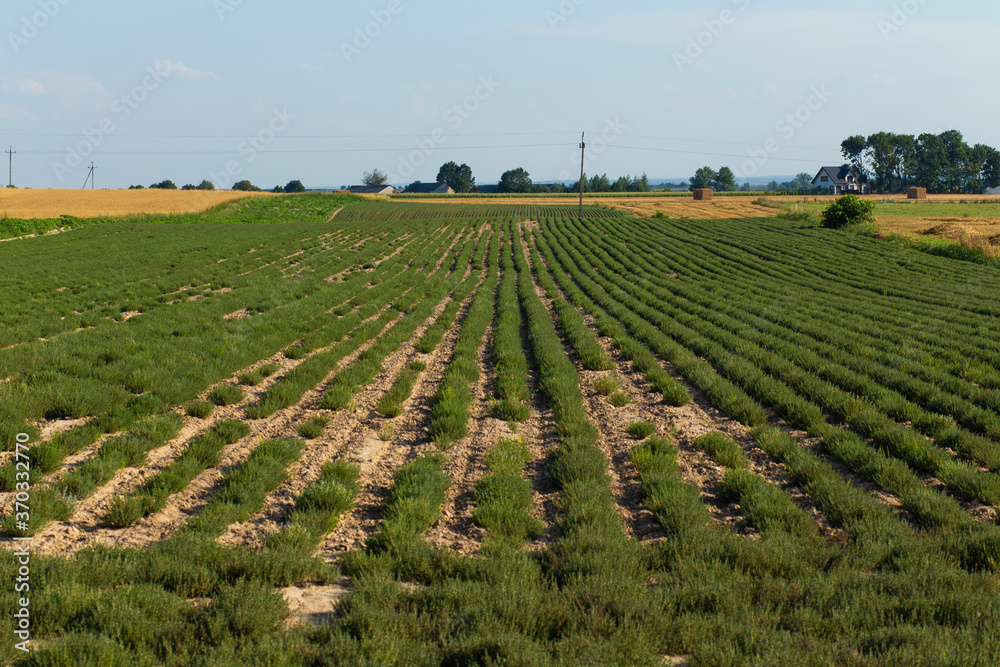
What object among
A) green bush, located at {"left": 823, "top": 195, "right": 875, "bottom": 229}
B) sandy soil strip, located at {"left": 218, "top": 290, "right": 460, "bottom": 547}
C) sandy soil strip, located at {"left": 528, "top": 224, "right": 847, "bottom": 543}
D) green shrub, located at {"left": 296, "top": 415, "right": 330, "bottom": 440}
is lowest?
sandy soil strip, located at {"left": 528, "top": 224, "right": 847, "bottom": 543}

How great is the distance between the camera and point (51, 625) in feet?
11.8

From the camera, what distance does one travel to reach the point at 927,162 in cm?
12244

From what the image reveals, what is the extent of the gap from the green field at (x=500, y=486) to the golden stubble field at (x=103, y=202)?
58.9 m

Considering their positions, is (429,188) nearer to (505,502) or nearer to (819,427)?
(819,427)

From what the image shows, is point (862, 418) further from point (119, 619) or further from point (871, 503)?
point (119, 619)

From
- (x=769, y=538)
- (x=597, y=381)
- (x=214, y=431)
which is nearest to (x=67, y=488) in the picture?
(x=214, y=431)

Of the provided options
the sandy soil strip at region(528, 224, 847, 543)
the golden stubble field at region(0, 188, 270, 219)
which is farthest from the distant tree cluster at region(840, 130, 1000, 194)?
the sandy soil strip at region(528, 224, 847, 543)

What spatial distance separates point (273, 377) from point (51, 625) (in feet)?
22.4

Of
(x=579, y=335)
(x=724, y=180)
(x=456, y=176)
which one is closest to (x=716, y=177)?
(x=724, y=180)

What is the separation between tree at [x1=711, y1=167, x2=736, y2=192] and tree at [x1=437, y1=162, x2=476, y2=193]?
2402 inches

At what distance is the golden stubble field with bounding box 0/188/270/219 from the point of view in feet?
209

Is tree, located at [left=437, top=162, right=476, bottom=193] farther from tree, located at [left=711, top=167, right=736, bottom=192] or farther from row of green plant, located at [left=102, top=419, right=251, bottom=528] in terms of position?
row of green plant, located at [left=102, top=419, right=251, bottom=528]

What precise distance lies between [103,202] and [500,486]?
84917 millimetres

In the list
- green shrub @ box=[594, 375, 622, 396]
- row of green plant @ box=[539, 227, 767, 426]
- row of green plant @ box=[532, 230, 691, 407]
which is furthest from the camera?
green shrub @ box=[594, 375, 622, 396]
